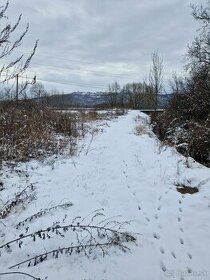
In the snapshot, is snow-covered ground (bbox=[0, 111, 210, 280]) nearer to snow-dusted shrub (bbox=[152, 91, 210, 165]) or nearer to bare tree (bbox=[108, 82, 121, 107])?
snow-dusted shrub (bbox=[152, 91, 210, 165])

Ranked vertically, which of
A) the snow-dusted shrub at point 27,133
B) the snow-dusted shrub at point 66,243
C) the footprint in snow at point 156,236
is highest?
the snow-dusted shrub at point 27,133

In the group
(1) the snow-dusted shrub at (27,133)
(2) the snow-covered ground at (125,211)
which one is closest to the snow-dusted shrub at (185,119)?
(1) the snow-dusted shrub at (27,133)

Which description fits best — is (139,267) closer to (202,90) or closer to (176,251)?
(176,251)

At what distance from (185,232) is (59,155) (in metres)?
5.27

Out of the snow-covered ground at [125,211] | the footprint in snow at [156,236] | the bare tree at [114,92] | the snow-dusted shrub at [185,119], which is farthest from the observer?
the bare tree at [114,92]

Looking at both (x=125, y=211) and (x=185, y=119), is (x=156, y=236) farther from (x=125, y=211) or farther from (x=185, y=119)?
(x=185, y=119)

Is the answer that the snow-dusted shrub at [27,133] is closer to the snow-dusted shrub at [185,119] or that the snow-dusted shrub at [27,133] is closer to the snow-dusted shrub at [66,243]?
the snow-dusted shrub at [66,243]

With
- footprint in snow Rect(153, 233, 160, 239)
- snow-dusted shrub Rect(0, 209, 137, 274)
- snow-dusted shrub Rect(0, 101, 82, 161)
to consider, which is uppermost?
snow-dusted shrub Rect(0, 101, 82, 161)

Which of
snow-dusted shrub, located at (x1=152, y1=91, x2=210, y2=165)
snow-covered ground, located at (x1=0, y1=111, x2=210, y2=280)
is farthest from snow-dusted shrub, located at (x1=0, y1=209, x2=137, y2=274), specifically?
snow-dusted shrub, located at (x1=152, y1=91, x2=210, y2=165)

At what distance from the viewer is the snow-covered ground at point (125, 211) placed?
12.1ft

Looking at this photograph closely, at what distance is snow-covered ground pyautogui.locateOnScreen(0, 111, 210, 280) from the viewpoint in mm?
3684

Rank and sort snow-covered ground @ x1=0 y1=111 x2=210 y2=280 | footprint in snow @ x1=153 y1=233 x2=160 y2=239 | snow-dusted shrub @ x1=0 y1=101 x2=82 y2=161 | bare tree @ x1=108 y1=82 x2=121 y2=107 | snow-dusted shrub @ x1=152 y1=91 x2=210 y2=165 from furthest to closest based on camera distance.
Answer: bare tree @ x1=108 y1=82 x2=121 y2=107, snow-dusted shrub @ x1=152 y1=91 x2=210 y2=165, snow-dusted shrub @ x1=0 y1=101 x2=82 y2=161, footprint in snow @ x1=153 y1=233 x2=160 y2=239, snow-covered ground @ x1=0 y1=111 x2=210 y2=280

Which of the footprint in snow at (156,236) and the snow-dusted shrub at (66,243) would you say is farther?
the footprint in snow at (156,236)

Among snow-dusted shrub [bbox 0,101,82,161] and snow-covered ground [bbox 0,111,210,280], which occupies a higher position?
snow-dusted shrub [bbox 0,101,82,161]
